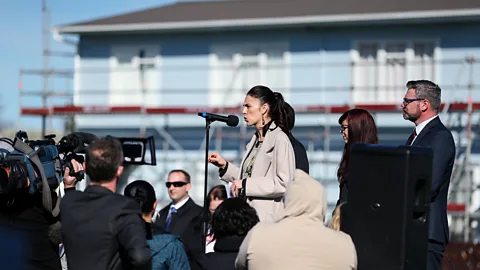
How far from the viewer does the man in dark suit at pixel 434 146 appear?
248 inches

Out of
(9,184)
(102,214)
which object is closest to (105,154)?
(102,214)

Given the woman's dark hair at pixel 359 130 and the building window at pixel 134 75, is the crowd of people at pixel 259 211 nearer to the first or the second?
the woman's dark hair at pixel 359 130

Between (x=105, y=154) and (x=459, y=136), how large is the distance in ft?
55.6

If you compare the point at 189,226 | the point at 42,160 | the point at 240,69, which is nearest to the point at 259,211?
the point at 42,160

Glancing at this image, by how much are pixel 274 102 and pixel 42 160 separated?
1829mm

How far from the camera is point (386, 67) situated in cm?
2183

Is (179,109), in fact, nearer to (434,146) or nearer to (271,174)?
(271,174)

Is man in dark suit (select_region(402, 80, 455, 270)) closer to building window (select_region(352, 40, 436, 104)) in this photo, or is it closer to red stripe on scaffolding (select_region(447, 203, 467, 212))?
red stripe on scaffolding (select_region(447, 203, 467, 212))

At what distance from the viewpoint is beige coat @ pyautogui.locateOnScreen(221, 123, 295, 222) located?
6.36m

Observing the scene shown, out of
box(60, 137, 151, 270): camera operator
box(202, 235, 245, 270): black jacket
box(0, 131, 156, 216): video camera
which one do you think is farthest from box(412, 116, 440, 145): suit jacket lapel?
box(60, 137, 151, 270): camera operator

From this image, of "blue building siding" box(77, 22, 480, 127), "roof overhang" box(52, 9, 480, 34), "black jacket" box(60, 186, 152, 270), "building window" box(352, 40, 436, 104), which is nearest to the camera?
"black jacket" box(60, 186, 152, 270)

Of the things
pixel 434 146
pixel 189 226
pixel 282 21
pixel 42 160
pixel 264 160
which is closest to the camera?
pixel 42 160

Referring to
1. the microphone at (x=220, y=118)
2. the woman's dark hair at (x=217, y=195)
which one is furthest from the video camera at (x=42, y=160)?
the woman's dark hair at (x=217, y=195)

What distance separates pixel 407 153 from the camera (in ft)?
18.1
